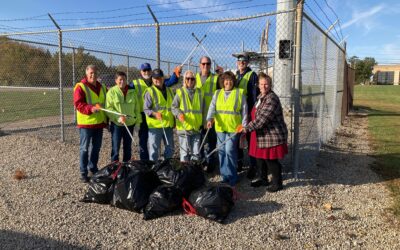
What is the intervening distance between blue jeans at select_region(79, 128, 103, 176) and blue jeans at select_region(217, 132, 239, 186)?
Result: 1987mm

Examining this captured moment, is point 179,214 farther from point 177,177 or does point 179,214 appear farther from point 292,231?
point 292,231

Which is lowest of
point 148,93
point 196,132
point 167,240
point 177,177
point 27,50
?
point 167,240

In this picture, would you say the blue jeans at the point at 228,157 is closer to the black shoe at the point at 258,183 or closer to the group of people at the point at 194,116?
the group of people at the point at 194,116

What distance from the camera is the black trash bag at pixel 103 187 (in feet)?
15.8

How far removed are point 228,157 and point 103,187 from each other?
183 centimetres

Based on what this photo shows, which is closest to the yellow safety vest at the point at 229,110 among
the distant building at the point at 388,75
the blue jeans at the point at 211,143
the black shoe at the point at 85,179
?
the blue jeans at the point at 211,143

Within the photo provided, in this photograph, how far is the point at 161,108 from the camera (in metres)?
5.65

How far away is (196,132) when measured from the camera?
5.66 meters

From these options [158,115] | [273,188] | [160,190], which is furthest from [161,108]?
[273,188]

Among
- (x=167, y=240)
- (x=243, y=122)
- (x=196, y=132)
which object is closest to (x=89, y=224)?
(x=167, y=240)

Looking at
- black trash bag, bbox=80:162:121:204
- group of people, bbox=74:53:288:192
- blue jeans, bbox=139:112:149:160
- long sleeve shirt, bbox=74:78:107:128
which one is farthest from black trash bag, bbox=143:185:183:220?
long sleeve shirt, bbox=74:78:107:128

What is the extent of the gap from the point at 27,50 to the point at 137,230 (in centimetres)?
924

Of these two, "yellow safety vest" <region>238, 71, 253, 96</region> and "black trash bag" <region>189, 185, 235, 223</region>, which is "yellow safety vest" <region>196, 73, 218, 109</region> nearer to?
"yellow safety vest" <region>238, 71, 253, 96</region>

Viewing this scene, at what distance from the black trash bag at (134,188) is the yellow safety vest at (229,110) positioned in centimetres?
131
